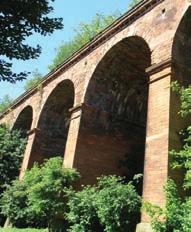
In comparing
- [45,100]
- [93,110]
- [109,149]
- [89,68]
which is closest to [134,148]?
[109,149]

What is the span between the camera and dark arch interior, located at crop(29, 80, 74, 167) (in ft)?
53.0

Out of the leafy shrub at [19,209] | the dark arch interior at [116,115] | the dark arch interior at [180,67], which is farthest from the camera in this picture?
the leafy shrub at [19,209]

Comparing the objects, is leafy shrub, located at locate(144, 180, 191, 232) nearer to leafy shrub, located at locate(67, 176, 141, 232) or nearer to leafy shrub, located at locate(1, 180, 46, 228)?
leafy shrub, located at locate(67, 176, 141, 232)

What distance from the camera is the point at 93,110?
1281 cm

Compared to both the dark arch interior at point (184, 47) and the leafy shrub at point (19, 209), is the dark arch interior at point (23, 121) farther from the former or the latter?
the dark arch interior at point (184, 47)

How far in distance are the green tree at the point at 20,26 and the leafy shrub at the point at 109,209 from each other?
4.41 meters

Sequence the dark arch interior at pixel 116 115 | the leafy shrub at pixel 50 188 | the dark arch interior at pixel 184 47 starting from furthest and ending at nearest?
the dark arch interior at pixel 116 115, the leafy shrub at pixel 50 188, the dark arch interior at pixel 184 47

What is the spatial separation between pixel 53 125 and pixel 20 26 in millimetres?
12049

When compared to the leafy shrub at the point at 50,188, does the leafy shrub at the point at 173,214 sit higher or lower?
lower

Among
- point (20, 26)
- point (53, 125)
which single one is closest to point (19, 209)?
point (53, 125)

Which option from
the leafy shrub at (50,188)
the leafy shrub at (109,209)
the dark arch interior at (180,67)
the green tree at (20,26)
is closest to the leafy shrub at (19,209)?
the leafy shrub at (50,188)

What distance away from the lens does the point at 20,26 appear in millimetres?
4992

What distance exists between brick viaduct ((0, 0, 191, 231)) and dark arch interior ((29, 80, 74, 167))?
0.04 meters

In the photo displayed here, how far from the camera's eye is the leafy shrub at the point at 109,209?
8.43 m
